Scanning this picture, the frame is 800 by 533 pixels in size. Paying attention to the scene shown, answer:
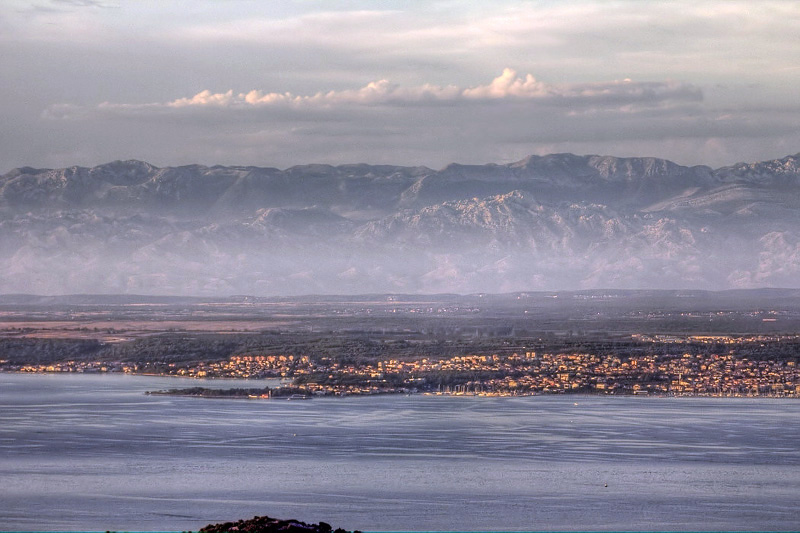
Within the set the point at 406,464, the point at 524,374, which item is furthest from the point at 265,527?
the point at 524,374

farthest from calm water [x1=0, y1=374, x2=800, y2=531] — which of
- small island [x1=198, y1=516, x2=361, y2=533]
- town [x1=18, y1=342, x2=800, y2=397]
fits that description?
small island [x1=198, y1=516, x2=361, y2=533]

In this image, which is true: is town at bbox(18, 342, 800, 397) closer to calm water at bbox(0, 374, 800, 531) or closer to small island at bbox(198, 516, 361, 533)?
calm water at bbox(0, 374, 800, 531)

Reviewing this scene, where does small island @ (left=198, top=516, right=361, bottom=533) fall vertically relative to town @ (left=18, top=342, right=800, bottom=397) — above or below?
above

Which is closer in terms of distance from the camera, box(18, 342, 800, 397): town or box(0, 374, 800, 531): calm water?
box(0, 374, 800, 531): calm water

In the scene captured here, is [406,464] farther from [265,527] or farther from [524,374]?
[524,374]

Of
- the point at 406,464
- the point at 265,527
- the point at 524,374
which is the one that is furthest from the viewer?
the point at 524,374

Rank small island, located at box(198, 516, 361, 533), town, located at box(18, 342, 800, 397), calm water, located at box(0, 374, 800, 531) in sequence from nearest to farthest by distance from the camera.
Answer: small island, located at box(198, 516, 361, 533) < calm water, located at box(0, 374, 800, 531) < town, located at box(18, 342, 800, 397)

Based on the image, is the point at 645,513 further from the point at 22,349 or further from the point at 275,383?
the point at 22,349

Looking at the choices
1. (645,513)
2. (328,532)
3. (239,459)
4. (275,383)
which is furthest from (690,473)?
(275,383)
